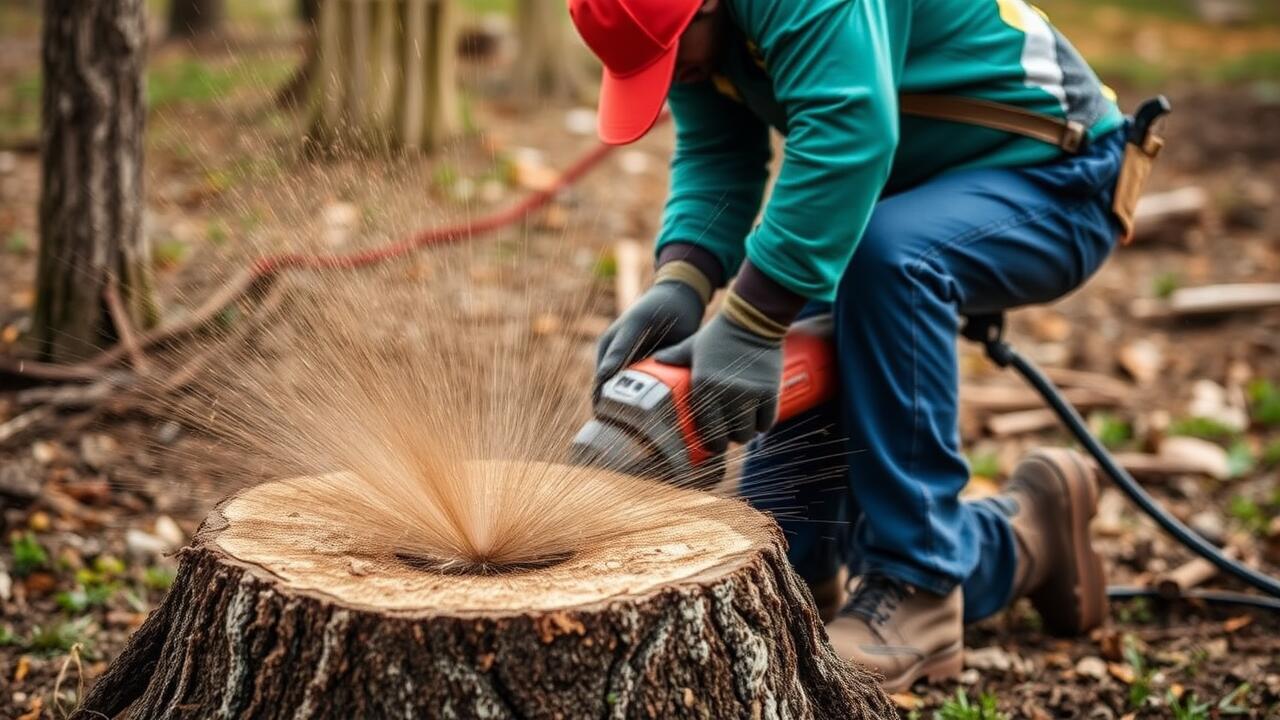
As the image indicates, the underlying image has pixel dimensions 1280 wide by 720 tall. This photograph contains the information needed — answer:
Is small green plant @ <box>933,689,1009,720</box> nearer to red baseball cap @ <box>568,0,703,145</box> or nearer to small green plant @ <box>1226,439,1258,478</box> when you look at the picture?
red baseball cap @ <box>568,0,703,145</box>

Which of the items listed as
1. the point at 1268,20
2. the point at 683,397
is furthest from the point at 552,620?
the point at 1268,20

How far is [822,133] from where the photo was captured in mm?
1982

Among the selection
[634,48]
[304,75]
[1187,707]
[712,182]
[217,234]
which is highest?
[634,48]

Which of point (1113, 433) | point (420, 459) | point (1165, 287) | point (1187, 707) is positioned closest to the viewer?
point (420, 459)

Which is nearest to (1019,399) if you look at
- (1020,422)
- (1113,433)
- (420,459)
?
(1020,422)

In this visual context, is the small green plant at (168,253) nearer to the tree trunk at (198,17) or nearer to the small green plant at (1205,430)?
the small green plant at (1205,430)

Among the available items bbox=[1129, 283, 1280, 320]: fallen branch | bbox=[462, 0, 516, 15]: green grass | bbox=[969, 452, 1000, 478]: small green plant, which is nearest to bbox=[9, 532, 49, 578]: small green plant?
bbox=[969, 452, 1000, 478]: small green plant

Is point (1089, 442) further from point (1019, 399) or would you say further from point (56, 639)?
point (56, 639)

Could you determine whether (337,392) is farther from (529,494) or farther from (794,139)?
(794,139)

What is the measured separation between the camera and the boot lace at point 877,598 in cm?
233

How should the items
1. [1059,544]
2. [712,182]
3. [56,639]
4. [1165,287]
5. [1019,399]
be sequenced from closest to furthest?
[56,639]
[712,182]
[1059,544]
[1019,399]
[1165,287]

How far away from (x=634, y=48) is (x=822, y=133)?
14.4 inches

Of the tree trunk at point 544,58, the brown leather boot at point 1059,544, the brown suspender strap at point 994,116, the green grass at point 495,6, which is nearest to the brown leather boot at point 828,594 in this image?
the brown leather boot at point 1059,544

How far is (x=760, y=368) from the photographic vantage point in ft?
6.98
